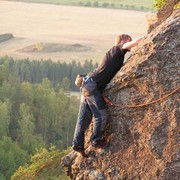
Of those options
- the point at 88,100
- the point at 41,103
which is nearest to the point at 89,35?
the point at 41,103

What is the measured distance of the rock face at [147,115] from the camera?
39.0 ft

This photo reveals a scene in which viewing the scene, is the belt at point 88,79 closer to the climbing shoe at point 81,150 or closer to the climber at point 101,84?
the climber at point 101,84

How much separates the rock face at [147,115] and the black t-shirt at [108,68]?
22 centimetres

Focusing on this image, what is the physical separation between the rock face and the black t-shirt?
22cm

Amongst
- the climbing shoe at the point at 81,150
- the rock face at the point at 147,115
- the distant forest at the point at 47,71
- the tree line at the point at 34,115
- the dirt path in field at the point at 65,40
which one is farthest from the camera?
the dirt path in field at the point at 65,40

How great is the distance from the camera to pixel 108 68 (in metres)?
13.0

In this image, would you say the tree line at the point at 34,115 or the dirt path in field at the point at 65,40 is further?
the dirt path in field at the point at 65,40

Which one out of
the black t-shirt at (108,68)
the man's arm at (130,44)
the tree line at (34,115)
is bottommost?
the tree line at (34,115)

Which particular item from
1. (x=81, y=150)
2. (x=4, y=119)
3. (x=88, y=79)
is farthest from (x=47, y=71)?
(x=88, y=79)


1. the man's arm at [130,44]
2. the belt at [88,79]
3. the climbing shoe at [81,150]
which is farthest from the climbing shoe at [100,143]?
the man's arm at [130,44]

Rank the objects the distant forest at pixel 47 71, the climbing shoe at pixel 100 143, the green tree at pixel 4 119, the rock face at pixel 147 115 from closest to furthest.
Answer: the rock face at pixel 147 115 → the climbing shoe at pixel 100 143 → the green tree at pixel 4 119 → the distant forest at pixel 47 71

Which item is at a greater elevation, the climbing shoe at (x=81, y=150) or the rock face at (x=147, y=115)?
the rock face at (x=147, y=115)

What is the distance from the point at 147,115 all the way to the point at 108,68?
1627 millimetres

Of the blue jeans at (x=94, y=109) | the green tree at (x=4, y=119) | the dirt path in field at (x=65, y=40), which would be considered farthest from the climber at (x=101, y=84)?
the dirt path in field at (x=65, y=40)
